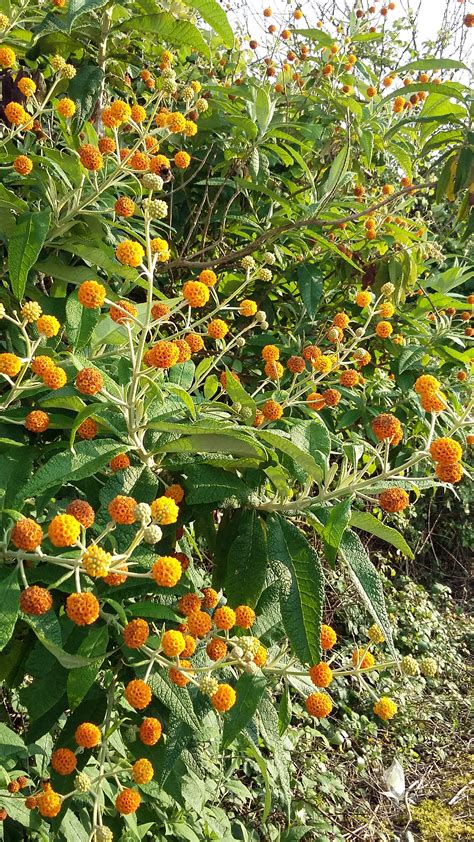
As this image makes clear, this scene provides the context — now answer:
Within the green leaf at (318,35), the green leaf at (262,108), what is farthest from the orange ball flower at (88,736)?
the green leaf at (318,35)

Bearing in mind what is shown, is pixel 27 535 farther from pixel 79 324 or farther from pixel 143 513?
pixel 79 324

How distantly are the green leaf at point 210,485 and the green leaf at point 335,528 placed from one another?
195mm

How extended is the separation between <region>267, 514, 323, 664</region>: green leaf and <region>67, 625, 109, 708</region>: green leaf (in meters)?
0.35

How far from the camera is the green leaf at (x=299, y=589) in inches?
52.6

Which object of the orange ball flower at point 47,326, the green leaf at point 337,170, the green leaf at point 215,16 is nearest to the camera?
the orange ball flower at point 47,326

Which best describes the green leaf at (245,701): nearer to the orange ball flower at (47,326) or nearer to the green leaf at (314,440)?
the green leaf at (314,440)

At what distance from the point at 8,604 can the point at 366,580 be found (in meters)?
0.65

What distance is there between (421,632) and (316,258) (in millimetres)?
3237

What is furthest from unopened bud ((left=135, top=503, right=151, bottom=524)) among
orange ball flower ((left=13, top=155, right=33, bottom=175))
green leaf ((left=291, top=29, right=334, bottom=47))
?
green leaf ((left=291, top=29, right=334, bottom=47))

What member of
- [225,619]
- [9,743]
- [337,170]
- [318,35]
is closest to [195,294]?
[225,619]

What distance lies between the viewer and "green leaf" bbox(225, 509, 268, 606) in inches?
55.8

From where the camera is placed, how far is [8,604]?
3.75 ft

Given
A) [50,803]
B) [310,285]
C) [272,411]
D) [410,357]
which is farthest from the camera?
[410,357]

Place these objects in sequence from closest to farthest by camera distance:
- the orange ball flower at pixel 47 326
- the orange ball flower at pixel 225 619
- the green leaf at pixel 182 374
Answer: the orange ball flower at pixel 225 619 → the orange ball flower at pixel 47 326 → the green leaf at pixel 182 374
